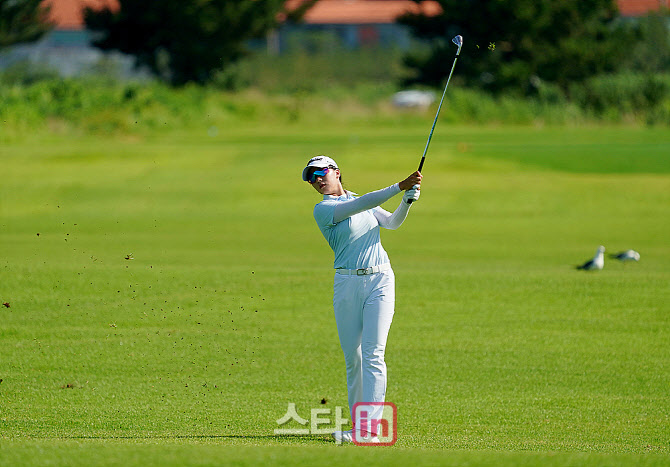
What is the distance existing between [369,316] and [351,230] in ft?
2.01

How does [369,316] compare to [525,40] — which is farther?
[525,40]

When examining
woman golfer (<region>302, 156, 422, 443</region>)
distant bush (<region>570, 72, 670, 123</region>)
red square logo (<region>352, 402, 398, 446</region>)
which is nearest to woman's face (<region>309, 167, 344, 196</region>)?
woman golfer (<region>302, 156, 422, 443</region>)

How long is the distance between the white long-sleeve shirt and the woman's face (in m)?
0.05

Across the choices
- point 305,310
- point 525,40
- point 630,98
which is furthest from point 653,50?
point 305,310

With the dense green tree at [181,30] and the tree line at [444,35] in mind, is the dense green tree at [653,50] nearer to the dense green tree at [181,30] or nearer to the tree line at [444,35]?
the tree line at [444,35]

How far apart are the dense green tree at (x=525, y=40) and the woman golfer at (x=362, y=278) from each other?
5277 cm

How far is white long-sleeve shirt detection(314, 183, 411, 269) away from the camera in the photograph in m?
8.30

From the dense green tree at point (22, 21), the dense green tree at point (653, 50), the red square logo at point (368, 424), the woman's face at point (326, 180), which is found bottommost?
the red square logo at point (368, 424)

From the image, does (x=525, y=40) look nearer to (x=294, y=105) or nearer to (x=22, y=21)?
(x=294, y=105)

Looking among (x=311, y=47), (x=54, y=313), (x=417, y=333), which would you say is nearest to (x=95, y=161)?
(x=54, y=313)

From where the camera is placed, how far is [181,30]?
6400 cm

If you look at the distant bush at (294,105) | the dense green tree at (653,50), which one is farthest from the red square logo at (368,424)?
the dense green tree at (653,50)

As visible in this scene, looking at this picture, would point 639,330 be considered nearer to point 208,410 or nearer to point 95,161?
point 208,410

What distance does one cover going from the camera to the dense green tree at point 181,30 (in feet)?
208
